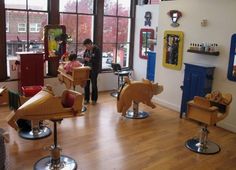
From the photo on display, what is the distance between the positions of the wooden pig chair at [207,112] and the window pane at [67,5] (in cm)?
367

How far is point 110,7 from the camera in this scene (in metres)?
6.90

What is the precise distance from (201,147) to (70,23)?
398cm

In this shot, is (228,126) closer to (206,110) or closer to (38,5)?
(206,110)

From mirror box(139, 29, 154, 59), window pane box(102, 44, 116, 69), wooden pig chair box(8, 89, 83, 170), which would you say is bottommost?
wooden pig chair box(8, 89, 83, 170)

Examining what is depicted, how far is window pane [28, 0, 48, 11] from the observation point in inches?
226

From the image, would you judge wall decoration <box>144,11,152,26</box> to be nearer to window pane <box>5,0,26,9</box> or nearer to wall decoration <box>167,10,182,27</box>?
wall decoration <box>167,10,182,27</box>

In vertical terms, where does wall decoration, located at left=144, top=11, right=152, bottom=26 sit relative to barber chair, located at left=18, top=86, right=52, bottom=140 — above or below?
above

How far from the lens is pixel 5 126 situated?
14.8ft

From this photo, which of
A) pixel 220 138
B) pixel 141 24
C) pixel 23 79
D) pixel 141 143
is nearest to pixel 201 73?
pixel 220 138

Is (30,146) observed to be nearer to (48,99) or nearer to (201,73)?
(48,99)

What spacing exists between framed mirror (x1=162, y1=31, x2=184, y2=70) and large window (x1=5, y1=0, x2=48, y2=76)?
2.61m

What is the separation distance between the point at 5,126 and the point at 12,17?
232 centimetres

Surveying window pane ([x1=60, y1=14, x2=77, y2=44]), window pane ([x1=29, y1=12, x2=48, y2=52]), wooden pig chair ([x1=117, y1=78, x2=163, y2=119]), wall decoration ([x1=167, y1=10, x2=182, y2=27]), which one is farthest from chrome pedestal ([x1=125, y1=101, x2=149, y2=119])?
window pane ([x1=29, y1=12, x2=48, y2=52])

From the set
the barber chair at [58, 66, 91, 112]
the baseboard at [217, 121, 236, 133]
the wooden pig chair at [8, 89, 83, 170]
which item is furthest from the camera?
the barber chair at [58, 66, 91, 112]
